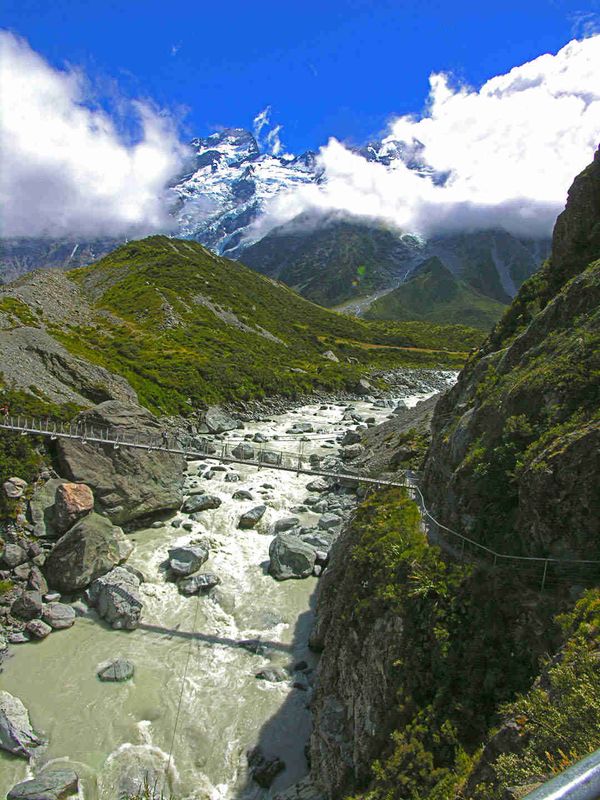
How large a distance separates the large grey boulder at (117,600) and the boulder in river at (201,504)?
665 centimetres

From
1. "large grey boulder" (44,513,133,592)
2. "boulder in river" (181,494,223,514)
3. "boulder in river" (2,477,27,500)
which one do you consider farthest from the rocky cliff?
"boulder in river" (2,477,27,500)

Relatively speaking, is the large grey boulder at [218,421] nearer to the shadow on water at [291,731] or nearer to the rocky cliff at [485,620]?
the shadow on water at [291,731]

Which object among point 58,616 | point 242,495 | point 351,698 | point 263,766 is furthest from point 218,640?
point 242,495

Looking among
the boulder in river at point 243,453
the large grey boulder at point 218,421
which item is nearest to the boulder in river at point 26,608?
the boulder in river at point 243,453

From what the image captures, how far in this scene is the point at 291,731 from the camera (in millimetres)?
12195

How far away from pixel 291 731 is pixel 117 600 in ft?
23.8

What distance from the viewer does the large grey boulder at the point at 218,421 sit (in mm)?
39875

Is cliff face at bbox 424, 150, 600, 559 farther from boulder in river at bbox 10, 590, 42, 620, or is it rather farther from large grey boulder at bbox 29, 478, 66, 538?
large grey boulder at bbox 29, 478, 66, 538

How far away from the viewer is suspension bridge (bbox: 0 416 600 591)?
8.71 m

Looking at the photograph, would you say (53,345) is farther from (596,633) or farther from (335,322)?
(335,322)

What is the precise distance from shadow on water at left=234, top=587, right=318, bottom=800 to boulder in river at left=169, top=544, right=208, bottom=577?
513 centimetres

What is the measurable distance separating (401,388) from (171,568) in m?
57.1

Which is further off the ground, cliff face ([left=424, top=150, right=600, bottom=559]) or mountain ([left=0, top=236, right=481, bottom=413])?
mountain ([left=0, top=236, right=481, bottom=413])

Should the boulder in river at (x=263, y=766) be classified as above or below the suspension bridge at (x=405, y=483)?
below
